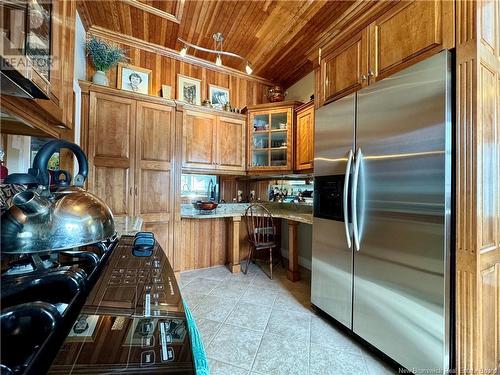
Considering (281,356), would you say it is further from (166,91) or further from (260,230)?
(166,91)

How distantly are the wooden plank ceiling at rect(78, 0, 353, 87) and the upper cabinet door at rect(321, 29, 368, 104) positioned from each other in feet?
0.96

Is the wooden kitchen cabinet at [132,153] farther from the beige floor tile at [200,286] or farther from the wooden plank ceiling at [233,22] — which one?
the wooden plank ceiling at [233,22]

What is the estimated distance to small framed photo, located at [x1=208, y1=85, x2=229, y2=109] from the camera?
3.40 metres

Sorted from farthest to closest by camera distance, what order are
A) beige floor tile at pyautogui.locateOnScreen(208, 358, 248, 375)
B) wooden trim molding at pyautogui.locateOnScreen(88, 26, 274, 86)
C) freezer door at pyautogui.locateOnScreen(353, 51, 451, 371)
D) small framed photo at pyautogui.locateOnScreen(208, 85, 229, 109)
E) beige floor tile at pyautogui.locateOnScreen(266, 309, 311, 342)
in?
small framed photo at pyautogui.locateOnScreen(208, 85, 229, 109)
wooden trim molding at pyautogui.locateOnScreen(88, 26, 274, 86)
beige floor tile at pyautogui.locateOnScreen(266, 309, 311, 342)
beige floor tile at pyautogui.locateOnScreen(208, 358, 248, 375)
freezer door at pyautogui.locateOnScreen(353, 51, 451, 371)

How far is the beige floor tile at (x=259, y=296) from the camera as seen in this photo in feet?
7.63

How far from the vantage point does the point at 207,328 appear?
1873 millimetres

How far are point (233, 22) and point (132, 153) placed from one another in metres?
1.83

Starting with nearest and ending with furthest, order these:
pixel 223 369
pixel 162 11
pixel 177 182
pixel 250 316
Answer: pixel 223 369
pixel 250 316
pixel 162 11
pixel 177 182

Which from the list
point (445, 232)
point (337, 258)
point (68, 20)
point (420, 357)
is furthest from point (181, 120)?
point (420, 357)

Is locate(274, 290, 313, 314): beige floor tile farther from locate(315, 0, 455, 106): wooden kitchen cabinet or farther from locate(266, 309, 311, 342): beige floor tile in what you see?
locate(315, 0, 455, 106): wooden kitchen cabinet

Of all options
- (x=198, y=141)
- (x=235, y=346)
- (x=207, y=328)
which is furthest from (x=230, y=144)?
Answer: (x=235, y=346)

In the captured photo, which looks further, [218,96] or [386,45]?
[218,96]

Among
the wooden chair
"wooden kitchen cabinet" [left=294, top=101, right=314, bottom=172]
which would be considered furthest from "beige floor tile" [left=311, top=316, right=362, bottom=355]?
"wooden kitchen cabinet" [left=294, top=101, right=314, bottom=172]

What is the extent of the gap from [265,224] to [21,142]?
2.70m
